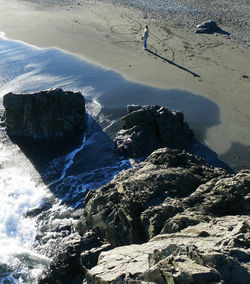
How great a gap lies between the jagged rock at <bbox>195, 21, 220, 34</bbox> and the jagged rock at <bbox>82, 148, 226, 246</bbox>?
723 inches

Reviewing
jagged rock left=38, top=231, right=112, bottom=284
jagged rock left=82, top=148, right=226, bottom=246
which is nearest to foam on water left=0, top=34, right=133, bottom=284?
jagged rock left=38, top=231, right=112, bottom=284

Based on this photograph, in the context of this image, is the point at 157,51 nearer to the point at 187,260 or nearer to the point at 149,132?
the point at 149,132

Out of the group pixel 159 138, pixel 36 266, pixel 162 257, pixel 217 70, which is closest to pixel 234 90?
pixel 217 70

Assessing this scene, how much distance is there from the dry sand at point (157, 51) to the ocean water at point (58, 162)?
756mm

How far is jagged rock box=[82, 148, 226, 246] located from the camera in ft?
31.0

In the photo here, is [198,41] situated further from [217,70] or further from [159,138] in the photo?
[159,138]

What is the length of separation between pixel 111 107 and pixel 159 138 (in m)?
4.33

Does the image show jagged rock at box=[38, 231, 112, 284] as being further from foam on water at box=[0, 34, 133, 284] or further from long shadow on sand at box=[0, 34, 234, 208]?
long shadow on sand at box=[0, 34, 234, 208]

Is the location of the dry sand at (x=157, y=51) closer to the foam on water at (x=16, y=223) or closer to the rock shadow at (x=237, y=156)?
the rock shadow at (x=237, y=156)

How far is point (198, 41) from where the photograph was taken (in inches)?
1029

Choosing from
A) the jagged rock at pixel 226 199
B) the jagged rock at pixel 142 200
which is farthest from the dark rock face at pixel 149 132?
the jagged rock at pixel 226 199

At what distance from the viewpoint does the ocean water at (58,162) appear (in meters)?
12.1

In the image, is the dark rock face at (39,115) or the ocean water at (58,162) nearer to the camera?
the ocean water at (58,162)

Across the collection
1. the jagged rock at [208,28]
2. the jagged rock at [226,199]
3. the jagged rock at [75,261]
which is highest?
the jagged rock at [208,28]
